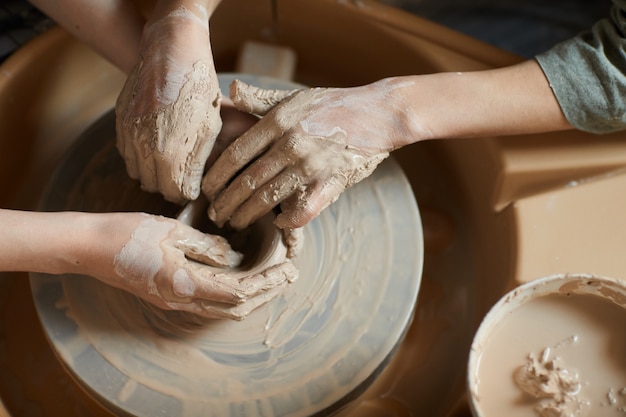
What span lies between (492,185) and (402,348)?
525 millimetres

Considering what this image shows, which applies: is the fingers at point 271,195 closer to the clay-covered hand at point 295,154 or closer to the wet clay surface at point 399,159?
the clay-covered hand at point 295,154

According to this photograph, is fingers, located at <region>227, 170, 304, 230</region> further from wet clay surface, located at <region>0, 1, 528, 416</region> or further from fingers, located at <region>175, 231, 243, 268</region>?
wet clay surface, located at <region>0, 1, 528, 416</region>

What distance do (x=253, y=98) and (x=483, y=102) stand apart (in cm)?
57

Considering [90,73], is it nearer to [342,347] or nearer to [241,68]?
[241,68]

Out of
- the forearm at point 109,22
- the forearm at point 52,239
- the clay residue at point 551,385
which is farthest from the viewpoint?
the forearm at point 109,22

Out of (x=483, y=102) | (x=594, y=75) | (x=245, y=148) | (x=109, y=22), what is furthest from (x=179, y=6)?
(x=594, y=75)

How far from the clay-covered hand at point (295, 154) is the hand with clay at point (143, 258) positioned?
0.39 ft

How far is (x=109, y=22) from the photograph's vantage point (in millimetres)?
1657

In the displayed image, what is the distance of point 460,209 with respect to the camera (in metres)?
2.02

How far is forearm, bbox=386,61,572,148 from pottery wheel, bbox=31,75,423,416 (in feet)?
0.80

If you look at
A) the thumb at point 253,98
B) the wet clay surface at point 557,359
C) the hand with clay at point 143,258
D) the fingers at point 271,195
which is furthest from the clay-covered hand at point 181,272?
the wet clay surface at point 557,359

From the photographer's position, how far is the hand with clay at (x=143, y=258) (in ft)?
4.35

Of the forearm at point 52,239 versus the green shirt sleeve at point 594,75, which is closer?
the forearm at point 52,239

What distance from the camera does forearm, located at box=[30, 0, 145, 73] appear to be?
5.42ft
